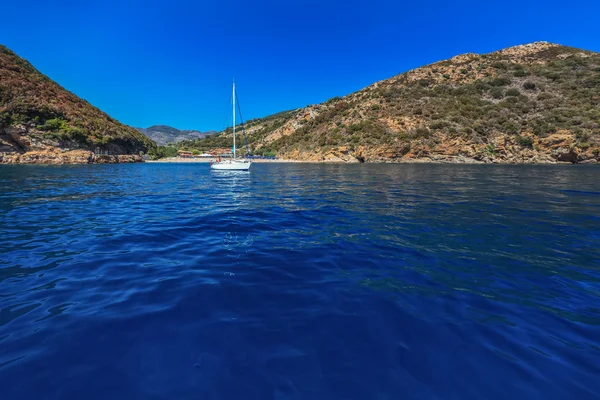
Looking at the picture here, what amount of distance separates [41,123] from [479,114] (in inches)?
4101

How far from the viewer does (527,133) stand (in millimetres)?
60781

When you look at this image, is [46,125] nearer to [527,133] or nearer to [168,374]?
[168,374]

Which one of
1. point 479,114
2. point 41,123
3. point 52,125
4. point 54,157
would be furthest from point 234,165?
point 479,114

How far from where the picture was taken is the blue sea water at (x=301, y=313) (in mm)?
2682

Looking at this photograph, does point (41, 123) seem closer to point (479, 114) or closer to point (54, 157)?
point (54, 157)

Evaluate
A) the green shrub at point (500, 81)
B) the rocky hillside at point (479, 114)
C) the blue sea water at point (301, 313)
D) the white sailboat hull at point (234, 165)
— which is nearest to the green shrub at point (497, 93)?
the rocky hillside at point (479, 114)

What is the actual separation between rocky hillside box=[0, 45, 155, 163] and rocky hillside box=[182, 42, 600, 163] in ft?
186

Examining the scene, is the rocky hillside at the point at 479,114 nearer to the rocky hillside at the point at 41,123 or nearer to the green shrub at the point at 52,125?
Answer: the rocky hillside at the point at 41,123

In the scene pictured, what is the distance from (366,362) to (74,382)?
2899 millimetres

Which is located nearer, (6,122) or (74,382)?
(74,382)

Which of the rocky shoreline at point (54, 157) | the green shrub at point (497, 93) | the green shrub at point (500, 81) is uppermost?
the green shrub at point (500, 81)

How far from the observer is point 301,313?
155 inches

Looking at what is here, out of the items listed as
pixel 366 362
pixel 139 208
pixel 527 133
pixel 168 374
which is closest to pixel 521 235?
pixel 366 362

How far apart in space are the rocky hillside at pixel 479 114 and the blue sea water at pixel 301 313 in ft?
212
